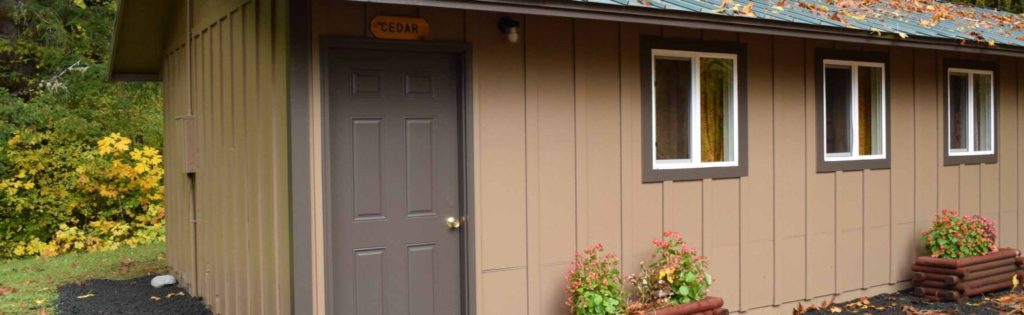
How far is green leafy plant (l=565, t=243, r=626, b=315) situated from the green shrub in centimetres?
973

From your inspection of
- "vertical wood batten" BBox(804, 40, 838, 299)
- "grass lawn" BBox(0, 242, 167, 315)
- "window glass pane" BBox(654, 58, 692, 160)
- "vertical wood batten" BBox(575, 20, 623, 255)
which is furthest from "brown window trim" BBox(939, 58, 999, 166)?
"grass lawn" BBox(0, 242, 167, 315)

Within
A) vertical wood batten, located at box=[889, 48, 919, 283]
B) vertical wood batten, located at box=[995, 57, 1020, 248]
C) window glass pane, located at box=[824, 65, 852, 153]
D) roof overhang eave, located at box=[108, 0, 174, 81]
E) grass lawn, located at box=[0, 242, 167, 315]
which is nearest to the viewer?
window glass pane, located at box=[824, 65, 852, 153]

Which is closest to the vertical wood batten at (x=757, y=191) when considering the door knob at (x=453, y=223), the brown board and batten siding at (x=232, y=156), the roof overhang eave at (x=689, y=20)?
the roof overhang eave at (x=689, y=20)

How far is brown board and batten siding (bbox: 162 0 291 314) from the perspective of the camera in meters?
5.07

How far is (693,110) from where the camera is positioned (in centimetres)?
636

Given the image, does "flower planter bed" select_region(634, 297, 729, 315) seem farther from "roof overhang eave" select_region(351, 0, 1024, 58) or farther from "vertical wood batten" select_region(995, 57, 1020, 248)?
"vertical wood batten" select_region(995, 57, 1020, 248)

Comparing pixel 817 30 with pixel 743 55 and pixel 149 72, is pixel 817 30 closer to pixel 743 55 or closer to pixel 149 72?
pixel 743 55

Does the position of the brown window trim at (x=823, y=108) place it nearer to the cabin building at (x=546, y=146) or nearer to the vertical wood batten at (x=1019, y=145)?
the cabin building at (x=546, y=146)

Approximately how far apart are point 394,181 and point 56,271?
7247 millimetres

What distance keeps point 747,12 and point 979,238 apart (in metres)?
3.55

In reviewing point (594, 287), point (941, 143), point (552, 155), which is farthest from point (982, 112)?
point (594, 287)

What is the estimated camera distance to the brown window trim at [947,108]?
Result: 8.27 metres

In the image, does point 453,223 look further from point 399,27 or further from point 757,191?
point 757,191

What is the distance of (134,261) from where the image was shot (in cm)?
1123
